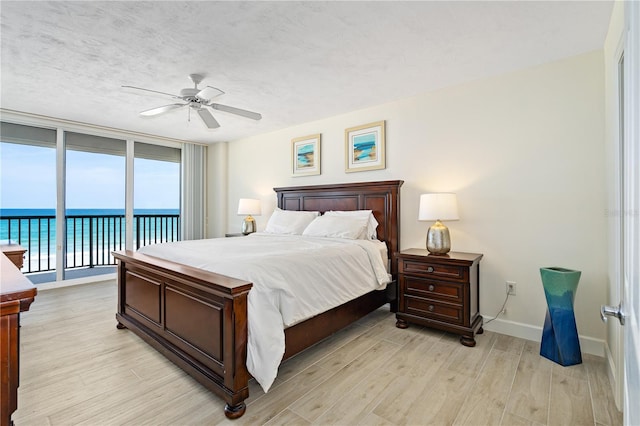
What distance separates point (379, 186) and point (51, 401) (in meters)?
3.34

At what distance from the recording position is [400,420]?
1.65 meters

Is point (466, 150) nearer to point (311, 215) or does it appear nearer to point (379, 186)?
point (379, 186)

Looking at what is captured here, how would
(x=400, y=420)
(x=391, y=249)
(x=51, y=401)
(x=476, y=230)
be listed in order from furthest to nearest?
(x=391, y=249) → (x=476, y=230) → (x=51, y=401) → (x=400, y=420)

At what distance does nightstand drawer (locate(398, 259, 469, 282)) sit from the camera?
2656mm

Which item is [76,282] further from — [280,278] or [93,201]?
[280,278]

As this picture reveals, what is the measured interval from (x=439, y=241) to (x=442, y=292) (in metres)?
0.48

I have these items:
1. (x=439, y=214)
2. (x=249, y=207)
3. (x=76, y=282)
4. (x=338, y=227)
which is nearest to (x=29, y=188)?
(x=76, y=282)

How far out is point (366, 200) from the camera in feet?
12.3

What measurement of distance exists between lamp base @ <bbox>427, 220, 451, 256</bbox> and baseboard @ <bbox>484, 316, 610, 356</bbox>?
0.83m

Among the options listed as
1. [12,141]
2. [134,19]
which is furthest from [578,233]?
[12,141]

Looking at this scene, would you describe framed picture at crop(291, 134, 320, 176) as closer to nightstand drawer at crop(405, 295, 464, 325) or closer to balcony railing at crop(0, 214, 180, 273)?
nightstand drawer at crop(405, 295, 464, 325)

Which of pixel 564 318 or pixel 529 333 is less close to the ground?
pixel 564 318

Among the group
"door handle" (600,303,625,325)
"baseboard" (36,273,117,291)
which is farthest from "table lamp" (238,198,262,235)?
"door handle" (600,303,625,325)

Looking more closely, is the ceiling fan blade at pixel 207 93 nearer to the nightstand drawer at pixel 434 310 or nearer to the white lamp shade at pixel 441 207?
the white lamp shade at pixel 441 207
